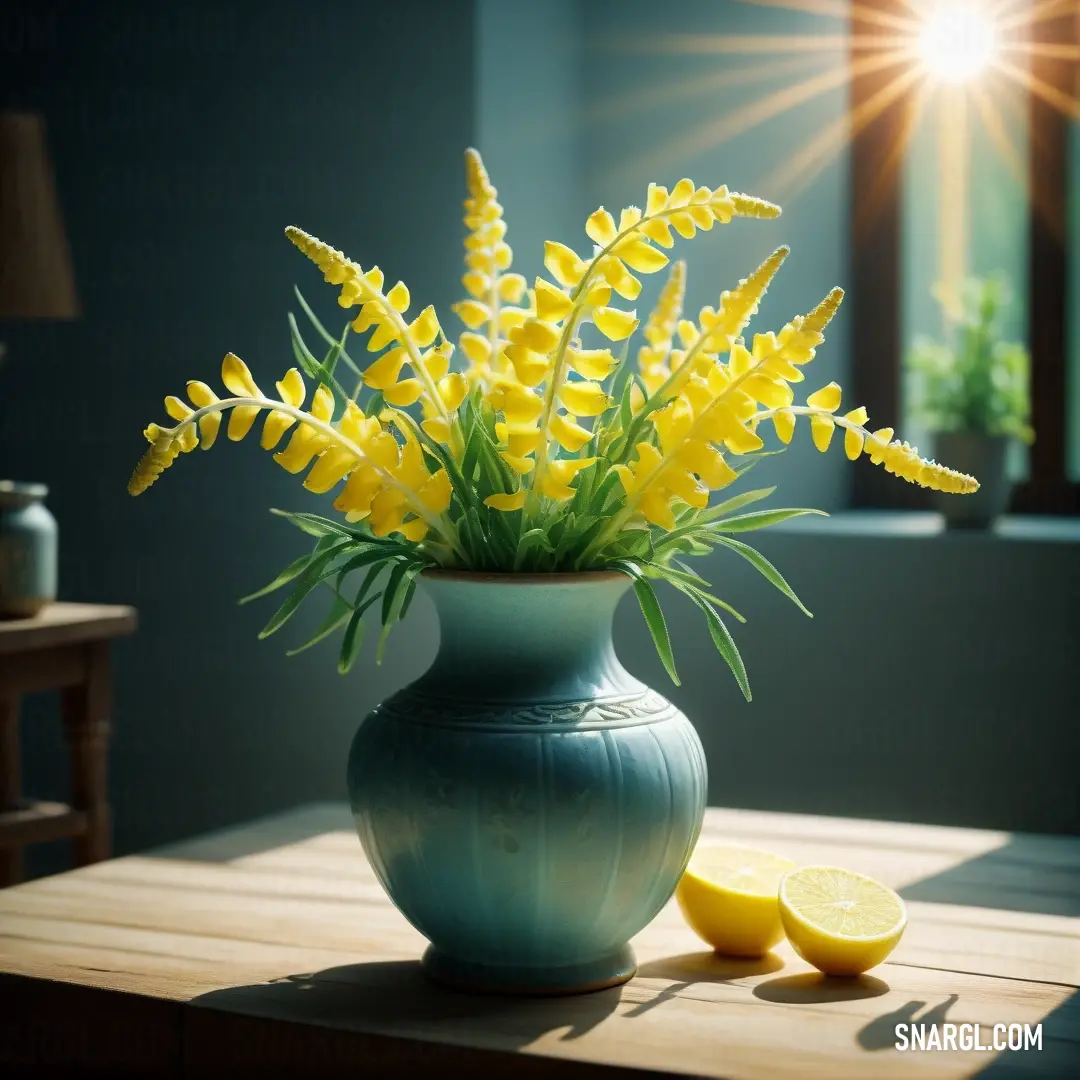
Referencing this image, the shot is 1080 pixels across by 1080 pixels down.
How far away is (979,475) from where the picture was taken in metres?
2.96

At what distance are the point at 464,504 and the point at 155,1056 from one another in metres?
0.44

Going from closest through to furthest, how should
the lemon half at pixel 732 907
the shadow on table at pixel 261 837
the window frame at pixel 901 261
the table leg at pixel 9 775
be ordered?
the lemon half at pixel 732 907, the shadow on table at pixel 261 837, the table leg at pixel 9 775, the window frame at pixel 901 261

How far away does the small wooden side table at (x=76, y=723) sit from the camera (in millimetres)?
2664

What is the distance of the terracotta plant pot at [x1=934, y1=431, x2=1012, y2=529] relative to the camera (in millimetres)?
2957

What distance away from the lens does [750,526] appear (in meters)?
1.19

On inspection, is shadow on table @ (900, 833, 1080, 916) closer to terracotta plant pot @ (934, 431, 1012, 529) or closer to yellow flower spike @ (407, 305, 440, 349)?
yellow flower spike @ (407, 305, 440, 349)

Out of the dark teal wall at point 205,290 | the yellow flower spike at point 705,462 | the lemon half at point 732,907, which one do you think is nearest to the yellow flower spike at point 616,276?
the yellow flower spike at point 705,462

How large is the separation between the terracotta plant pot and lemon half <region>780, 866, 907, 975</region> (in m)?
1.82

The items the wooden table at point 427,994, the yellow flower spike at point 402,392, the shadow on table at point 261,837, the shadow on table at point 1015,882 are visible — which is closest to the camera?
the wooden table at point 427,994

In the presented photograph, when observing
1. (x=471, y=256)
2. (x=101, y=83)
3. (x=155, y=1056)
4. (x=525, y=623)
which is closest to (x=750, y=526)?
(x=525, y=623)

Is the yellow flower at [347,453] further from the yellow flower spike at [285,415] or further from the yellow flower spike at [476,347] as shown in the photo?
the yellow flower spike at [476,347]

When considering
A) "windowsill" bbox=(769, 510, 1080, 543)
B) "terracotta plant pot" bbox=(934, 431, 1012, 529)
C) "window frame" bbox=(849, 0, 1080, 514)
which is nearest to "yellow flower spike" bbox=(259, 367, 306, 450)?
"windowsill" bbox=(769, 510, 1080, 543)

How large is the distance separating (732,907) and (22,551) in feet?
5.69

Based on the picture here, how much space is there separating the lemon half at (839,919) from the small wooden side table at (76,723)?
1739 mm
